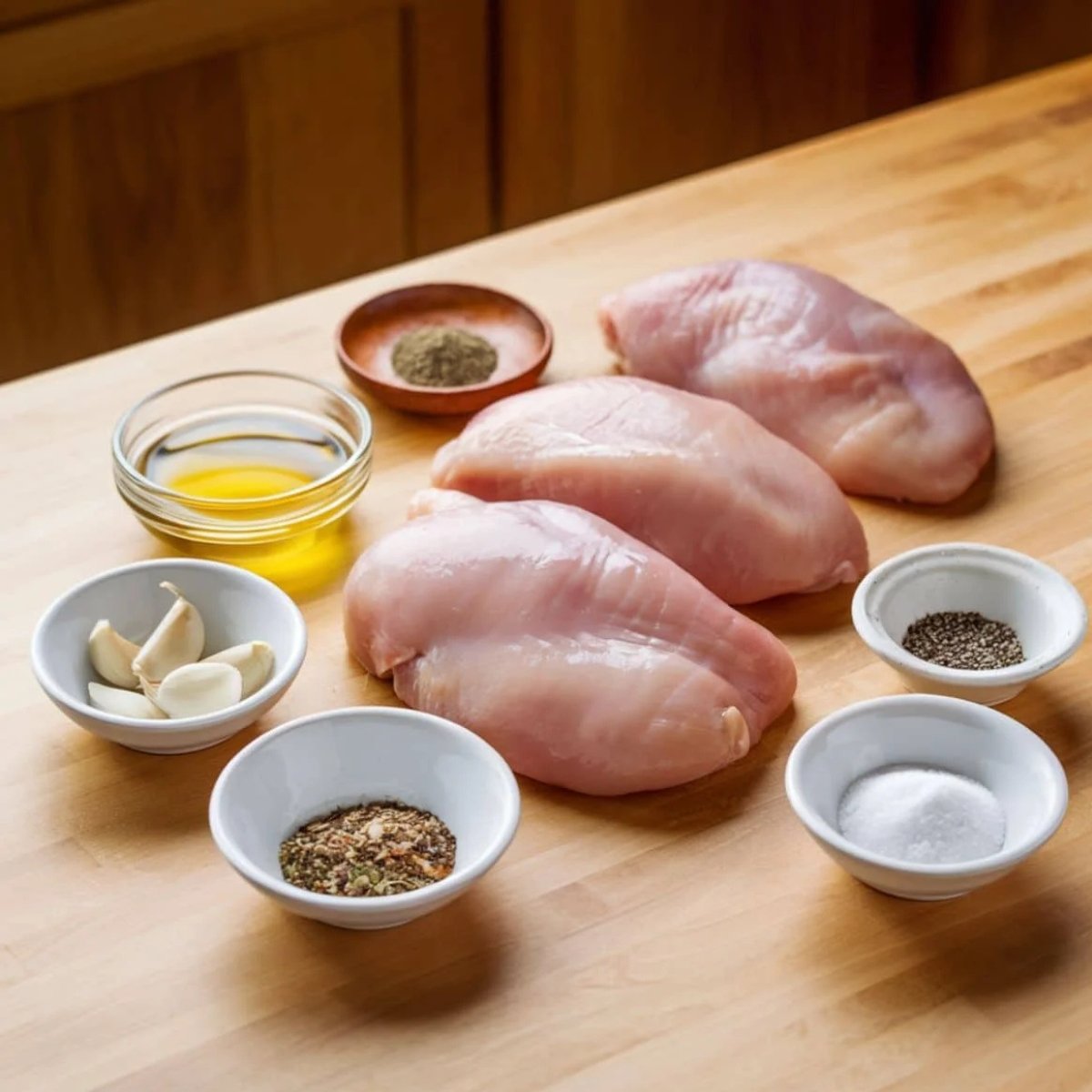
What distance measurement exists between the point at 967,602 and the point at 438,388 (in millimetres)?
624

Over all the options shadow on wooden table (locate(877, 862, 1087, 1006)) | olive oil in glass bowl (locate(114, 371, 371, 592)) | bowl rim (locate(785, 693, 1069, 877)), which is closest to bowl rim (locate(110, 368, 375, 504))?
olive oil in glass bowl (locate(114, 371, 371, 592))

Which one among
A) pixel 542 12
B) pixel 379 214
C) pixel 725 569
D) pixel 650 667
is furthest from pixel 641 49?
pixel 650 667

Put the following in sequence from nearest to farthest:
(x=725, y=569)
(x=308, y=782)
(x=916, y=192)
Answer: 1. (x=308, y=782)
2. (x=725, y=569)
3. (x=916, y=192)

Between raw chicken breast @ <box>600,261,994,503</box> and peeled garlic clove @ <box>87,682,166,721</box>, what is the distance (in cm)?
71

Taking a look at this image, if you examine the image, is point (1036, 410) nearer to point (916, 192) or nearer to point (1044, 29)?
point (916, 192)

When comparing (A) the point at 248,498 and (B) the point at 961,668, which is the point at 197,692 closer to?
(A) the point at 248,498

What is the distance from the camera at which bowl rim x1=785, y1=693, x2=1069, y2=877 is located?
1252 mm

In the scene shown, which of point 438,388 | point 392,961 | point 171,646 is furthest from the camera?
point 438,388

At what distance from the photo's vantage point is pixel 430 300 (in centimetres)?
204

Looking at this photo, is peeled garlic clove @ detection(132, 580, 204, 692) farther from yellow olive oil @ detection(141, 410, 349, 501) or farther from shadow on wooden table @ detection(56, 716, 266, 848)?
yellow olive oil @ detection(141, 410, 349, 501)

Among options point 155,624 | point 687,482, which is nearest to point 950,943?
point 687,482

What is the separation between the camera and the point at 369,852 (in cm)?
131

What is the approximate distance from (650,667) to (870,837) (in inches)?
9.4

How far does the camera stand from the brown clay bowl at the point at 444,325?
1.89 m
